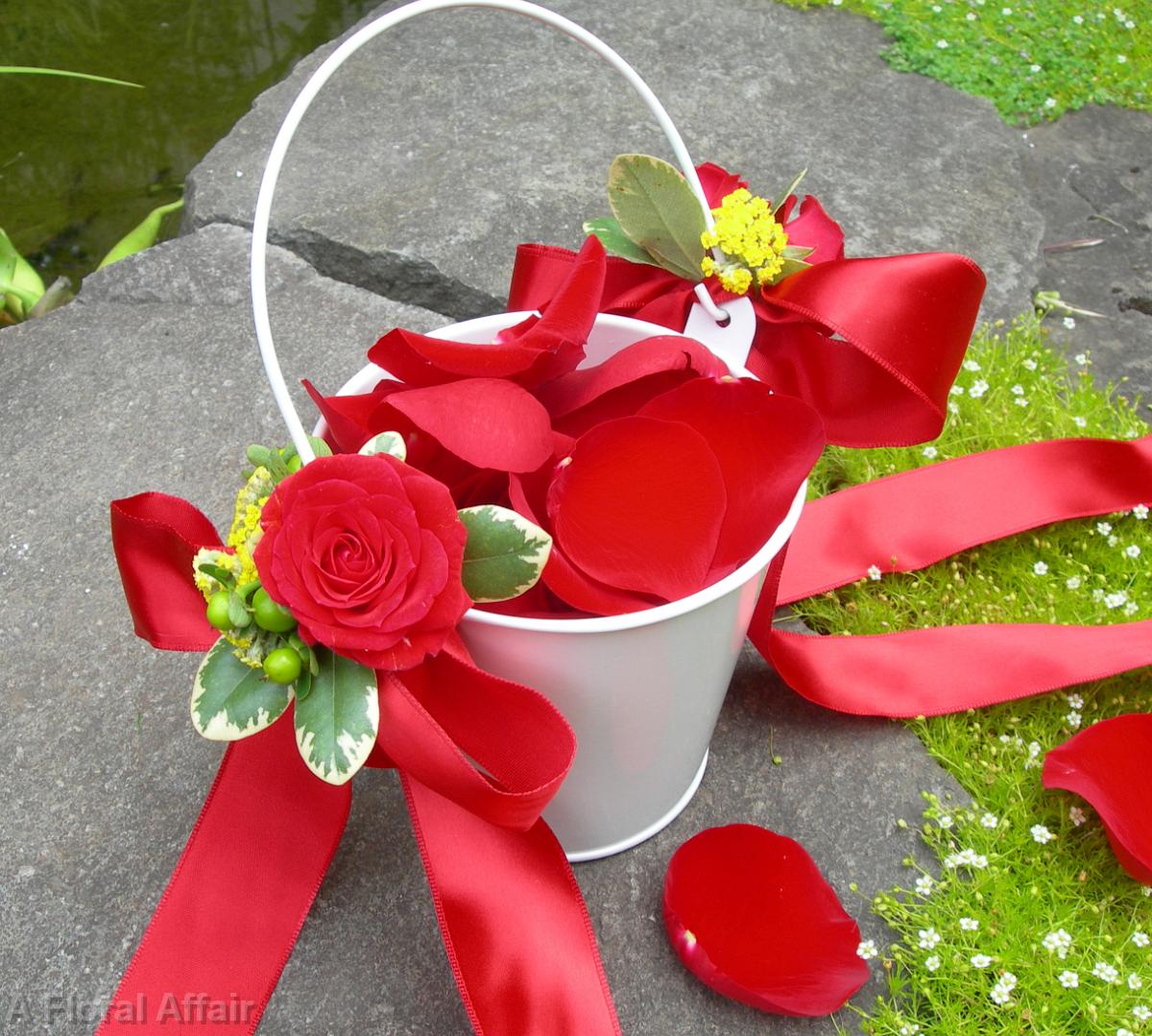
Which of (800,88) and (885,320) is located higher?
(885,320)

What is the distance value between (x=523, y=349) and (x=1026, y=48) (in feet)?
5.54

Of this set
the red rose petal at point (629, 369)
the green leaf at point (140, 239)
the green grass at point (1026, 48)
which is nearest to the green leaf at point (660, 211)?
the red rose petal at point (629, 369)

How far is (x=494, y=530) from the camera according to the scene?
2.48 ft

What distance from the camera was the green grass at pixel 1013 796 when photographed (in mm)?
973

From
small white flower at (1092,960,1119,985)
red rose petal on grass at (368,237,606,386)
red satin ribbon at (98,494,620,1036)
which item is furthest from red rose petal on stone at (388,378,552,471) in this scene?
small white flower at (1092,960,1119,985)

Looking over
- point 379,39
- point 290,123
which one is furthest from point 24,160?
point 290,123

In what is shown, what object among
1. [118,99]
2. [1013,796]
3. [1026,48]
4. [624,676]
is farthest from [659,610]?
[118,99]

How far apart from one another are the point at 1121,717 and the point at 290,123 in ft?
2.98

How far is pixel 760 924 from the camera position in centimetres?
97

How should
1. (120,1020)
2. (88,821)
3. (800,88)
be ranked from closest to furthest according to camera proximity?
1. (120,1020)
2. (88,821)
3. (800,88)

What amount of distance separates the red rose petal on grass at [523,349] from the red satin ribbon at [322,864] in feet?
0.67

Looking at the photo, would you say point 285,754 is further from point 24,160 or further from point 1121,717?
point 24,160

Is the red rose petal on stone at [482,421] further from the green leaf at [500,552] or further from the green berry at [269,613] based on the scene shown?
the green berry at [269,613]

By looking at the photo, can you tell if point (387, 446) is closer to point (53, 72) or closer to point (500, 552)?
point (500, 552)
